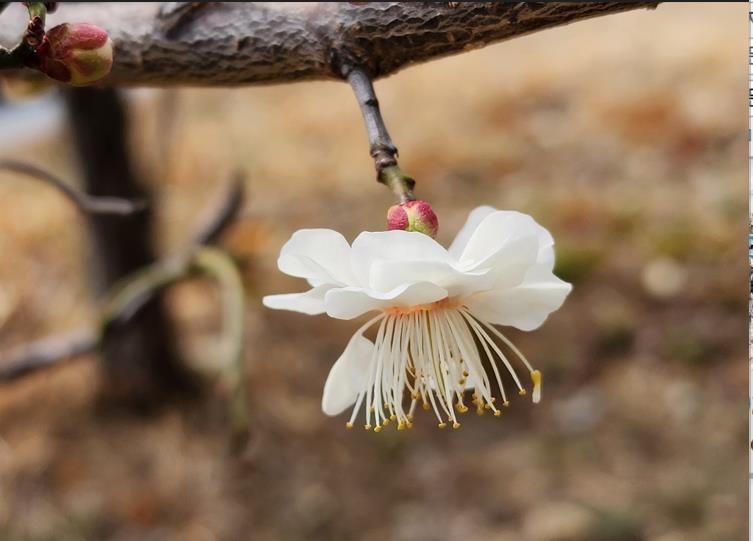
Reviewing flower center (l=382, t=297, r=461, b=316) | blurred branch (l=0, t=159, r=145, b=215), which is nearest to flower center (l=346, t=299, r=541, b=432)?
flower center (l=382, t=297, r=461, b=316)

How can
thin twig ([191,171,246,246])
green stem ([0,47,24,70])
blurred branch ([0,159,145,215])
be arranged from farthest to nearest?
thin twig ([191,171,246,246])
blurred branch ([0,159,145,215])
green stem ([0,47,24,70])

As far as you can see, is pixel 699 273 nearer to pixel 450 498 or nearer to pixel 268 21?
pixel 450 498

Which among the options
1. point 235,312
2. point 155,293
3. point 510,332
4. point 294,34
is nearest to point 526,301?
point 294,34

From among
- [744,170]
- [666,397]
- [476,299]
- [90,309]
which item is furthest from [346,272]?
[744,170]

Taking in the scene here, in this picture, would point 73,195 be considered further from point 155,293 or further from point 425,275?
point 425,275

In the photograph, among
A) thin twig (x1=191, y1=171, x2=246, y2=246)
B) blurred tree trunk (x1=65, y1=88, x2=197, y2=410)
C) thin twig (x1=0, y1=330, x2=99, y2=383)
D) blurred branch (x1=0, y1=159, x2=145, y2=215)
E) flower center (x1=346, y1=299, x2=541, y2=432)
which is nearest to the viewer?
flower center (x1=346, y1=299, x2=541, y2=432)

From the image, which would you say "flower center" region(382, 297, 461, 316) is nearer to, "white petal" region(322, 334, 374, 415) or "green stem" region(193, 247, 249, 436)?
"white petal" region(322, 334, 374, 415)
